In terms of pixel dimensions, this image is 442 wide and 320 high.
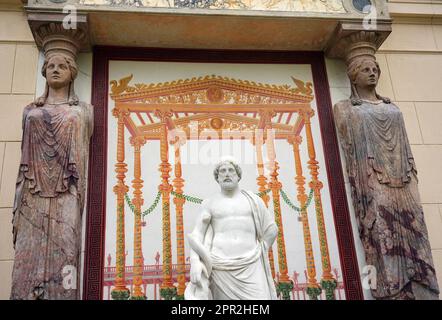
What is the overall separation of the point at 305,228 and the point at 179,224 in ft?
4.17

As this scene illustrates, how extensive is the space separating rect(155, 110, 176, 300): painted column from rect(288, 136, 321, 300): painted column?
1.32 metres

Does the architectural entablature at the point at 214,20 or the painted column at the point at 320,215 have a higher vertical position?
the architectural entablature at the point at 214,20

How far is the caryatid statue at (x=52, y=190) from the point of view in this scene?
4.35 m

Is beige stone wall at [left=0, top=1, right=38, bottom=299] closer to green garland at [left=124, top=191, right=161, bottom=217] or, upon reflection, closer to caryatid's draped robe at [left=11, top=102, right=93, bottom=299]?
caryatid's draped robe at [left=11, top=102, right=93, bottom=299]

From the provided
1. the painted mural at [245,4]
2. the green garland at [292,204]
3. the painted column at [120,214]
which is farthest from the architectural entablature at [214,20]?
the green garland at [292,204]

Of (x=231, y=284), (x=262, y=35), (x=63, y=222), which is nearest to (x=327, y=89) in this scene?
(x=262, y=35)

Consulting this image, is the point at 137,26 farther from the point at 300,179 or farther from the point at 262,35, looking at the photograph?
the point at 300,179

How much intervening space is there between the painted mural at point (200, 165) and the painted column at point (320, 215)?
0.01 m

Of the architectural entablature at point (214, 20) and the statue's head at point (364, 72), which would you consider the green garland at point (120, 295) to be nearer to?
the architectural entablature at point (214, 20)

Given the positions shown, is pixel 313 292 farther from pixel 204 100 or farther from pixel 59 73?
pixel 59 73

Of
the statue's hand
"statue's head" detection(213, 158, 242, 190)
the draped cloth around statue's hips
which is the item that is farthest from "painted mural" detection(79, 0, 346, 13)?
the statue's hand

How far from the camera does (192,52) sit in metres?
5.98

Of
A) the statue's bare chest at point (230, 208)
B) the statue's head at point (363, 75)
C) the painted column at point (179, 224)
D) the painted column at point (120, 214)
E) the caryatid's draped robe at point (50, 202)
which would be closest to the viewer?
the caryatid's draped robe at point (50, 202)

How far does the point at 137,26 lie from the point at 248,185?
6.77ft
